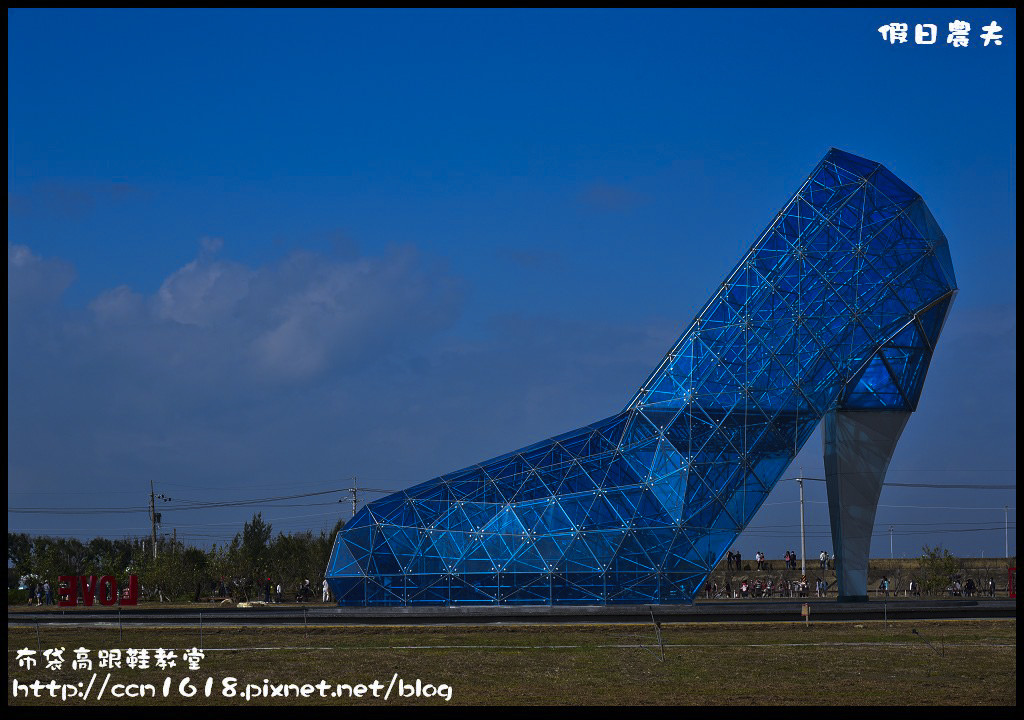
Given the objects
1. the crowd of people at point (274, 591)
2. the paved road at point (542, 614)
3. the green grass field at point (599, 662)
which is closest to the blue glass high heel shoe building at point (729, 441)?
the paved road at point (542, 614)

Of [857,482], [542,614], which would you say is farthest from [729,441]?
[542,614]

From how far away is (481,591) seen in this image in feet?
203

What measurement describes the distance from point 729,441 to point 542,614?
14.2m

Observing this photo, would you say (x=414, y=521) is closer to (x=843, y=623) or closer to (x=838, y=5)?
(x=843, y=623)

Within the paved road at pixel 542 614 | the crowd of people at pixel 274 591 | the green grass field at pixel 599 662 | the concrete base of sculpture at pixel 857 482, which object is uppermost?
the concrete base of sculpture at pixel 857 482

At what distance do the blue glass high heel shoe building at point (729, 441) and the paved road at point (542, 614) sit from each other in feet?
8.24

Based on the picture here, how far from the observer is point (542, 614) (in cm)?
5359

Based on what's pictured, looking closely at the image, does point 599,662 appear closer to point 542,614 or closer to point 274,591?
point 542,614

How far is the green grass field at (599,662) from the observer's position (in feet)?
92.0

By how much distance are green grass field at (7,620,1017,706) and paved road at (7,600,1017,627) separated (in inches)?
118

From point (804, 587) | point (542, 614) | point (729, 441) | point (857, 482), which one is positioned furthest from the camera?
point (804, 587)

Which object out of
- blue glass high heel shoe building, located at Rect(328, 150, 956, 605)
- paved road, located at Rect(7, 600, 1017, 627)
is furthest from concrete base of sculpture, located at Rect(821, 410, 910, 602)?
paved road, located at Rect(7, 600, 1017, 627)

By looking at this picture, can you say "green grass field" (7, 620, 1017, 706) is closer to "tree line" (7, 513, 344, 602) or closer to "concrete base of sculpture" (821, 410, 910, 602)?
"concrete base of sculpture" (821, 410, 910, 602)

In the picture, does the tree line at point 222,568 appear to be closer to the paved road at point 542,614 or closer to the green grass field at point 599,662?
the paved road at point 542,614
